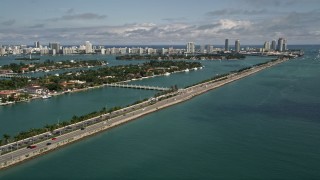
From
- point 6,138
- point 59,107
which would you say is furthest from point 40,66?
point 6,138

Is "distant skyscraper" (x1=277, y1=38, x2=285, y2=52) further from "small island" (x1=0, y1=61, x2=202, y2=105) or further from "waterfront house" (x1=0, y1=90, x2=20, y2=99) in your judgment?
"waterfront house" (x1=0, y1=90, x2=20, y2=99)

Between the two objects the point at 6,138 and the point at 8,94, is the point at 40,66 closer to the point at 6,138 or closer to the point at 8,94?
the point at 8,94

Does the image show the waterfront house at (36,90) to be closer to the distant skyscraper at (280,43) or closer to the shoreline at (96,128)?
the shoreline at (96,128)

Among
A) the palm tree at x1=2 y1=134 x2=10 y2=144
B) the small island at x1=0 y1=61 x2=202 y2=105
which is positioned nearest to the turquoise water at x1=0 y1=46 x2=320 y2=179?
the palm tree at x1=2 y1=134 x2=10 y2=144

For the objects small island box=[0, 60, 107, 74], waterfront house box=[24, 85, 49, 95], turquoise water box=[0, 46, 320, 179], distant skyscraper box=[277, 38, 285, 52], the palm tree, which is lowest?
turquoise water box=[0, 46, 320, 179]

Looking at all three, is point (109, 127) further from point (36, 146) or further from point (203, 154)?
point (203, 154)

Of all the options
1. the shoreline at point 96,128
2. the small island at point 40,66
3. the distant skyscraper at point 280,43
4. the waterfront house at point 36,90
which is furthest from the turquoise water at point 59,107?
the distant skyscraper at point 280,43

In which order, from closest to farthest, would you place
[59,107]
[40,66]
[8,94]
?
1. [59,107]
2. [8,94]
3. [40,66]

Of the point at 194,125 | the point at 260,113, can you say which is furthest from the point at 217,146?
the point at 260,113

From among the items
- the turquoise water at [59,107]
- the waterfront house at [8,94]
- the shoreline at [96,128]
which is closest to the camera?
the shoreline at [96,128]
